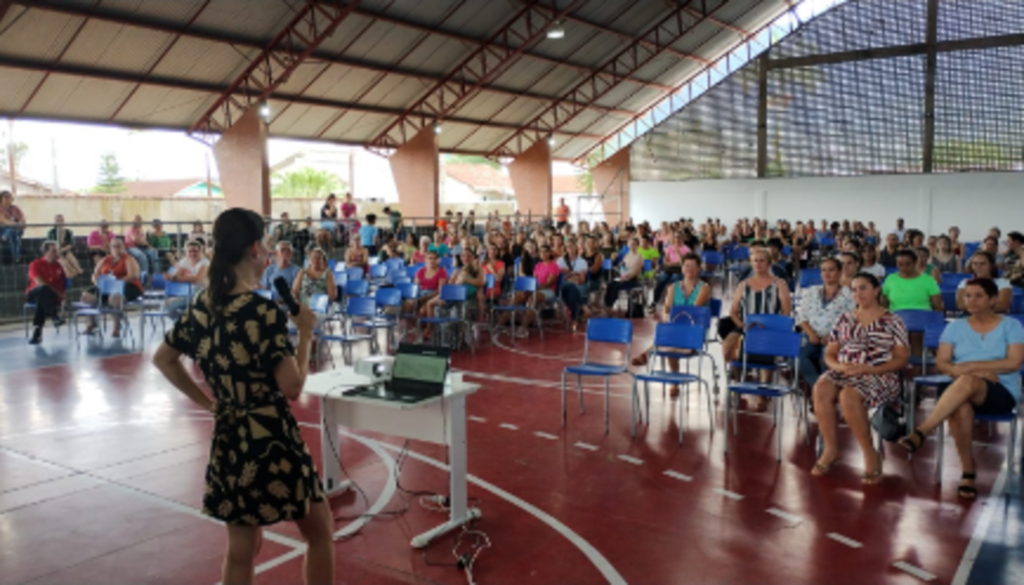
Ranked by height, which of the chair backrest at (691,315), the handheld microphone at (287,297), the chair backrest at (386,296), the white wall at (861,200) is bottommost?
the chair backrest at (691,315)

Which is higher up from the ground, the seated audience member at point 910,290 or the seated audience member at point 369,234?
the seated audience member at point 369,234

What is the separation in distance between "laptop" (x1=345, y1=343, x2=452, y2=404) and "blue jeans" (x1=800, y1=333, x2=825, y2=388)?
3.55m

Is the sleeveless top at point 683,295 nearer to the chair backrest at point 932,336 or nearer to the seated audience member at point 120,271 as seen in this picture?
the chair backrest at point 932,336

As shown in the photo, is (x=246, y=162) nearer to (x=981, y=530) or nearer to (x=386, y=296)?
(x=386, y=296)

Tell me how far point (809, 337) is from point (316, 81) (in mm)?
14483

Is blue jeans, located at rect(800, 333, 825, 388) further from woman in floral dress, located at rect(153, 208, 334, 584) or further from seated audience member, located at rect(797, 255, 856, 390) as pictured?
woman in floral dress, located at rect(153, 208, 334, 584)

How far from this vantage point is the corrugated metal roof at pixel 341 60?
1422 cm

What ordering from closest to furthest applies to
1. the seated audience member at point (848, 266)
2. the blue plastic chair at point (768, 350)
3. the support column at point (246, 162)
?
1. the blue plastic chair at point (768, 350)
2. the seated audience member at point (848, 266)
3. the support column at point (246, 162)

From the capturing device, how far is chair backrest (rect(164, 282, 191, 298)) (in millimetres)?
10292

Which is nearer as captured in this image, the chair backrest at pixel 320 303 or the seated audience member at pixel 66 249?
the chair backrest at pixel 320 303

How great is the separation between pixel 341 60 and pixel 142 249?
648 centimetres

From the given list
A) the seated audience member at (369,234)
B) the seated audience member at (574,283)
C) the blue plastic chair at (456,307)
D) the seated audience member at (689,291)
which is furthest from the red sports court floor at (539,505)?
the seated audience member at (369,234)

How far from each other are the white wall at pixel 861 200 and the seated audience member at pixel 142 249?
1806 cm

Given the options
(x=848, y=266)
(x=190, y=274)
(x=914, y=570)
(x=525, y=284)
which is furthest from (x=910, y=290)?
(x=190, y=274)
